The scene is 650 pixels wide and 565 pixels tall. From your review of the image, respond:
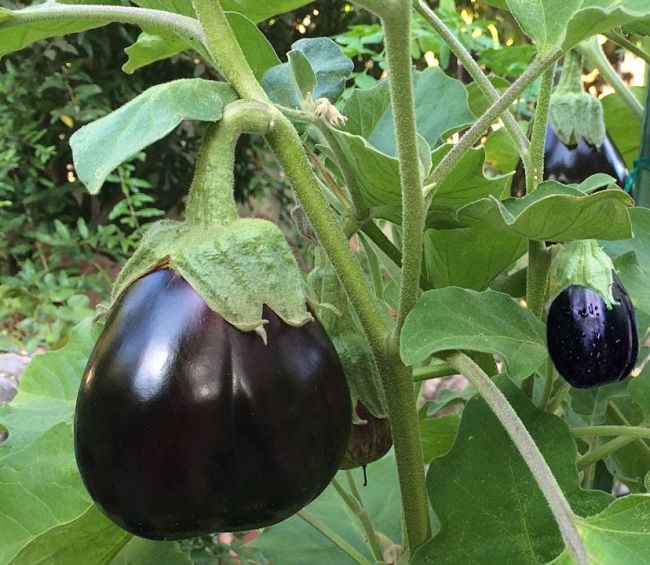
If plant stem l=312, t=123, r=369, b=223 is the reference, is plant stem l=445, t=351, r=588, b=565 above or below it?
below

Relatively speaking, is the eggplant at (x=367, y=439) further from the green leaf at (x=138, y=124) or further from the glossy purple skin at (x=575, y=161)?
the glossy purple skin at (x=575, y=161)

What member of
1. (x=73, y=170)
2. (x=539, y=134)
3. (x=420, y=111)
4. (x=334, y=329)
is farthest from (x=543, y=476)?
(x=73, y=170)

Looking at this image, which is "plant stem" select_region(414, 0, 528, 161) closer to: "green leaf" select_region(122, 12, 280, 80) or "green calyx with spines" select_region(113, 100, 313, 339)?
"green leaf" select_region(122, 12, 280, 80)

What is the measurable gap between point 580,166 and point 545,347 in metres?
0.28

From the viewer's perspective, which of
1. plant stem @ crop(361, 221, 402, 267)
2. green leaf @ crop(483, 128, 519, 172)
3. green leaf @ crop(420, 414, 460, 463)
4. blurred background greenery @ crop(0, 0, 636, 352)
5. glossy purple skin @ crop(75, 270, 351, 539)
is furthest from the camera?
blurred background greenery @ crop(0, 0, 636, 352)

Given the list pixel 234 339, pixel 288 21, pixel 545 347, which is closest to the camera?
pixel 234 339

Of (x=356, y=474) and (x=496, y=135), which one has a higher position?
(x=496, y=135)

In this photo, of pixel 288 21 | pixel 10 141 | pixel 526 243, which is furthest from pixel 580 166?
pixel 288 21

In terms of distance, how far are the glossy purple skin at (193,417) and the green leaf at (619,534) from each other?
12cm

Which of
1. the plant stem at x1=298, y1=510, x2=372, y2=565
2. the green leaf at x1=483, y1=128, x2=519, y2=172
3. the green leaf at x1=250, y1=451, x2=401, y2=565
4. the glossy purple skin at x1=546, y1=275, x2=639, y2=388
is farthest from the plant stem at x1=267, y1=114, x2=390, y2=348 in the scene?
the green leaf at x1=483, y1=128, x2=519, y2=172

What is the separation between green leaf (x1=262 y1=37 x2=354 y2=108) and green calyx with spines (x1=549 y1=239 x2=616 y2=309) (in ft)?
0.56

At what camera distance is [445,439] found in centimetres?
67

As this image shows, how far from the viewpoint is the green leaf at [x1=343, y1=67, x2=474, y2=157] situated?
1.91 feet

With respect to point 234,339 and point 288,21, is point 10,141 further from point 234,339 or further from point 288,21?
point 234,339
